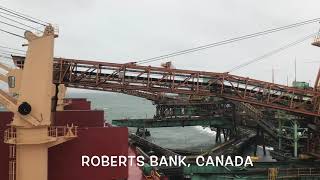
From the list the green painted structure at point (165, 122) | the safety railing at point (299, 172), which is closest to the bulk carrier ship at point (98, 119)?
the safety railing at point (299, 172)

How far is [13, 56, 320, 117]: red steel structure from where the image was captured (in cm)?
2172

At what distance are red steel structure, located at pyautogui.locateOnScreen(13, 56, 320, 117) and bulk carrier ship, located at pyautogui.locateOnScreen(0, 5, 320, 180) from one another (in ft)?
0.15

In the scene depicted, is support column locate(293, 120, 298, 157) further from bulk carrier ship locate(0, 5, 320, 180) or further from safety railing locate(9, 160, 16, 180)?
safety railing locate(9, 160, 16, 180)

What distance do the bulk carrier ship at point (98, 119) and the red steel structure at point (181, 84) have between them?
0.04 meters

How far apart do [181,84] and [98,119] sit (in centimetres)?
808

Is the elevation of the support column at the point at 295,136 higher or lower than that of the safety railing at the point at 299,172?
higher

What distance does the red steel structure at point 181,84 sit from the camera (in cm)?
2172

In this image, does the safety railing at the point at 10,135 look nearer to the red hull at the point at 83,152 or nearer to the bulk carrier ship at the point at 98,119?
the bulk carrier ship at the point at 98,119

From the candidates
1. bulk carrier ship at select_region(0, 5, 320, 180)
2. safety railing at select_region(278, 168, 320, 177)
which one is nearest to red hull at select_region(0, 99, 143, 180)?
bulk carrier ship at select_region(0, 5, 320, 180)

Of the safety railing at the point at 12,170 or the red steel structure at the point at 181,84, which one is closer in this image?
the safety railing at the point at 12,170

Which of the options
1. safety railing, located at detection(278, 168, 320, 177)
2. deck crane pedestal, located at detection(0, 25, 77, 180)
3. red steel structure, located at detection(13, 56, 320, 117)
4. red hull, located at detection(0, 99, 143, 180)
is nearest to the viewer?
deck crane pedestal, located at detection(0, 25, 77, 180)

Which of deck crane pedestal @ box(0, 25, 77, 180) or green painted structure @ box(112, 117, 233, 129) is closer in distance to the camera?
deck crane pedestal @ box(0, 25, 77, 180)

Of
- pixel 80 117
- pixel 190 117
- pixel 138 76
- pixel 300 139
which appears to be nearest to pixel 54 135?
pixel 80 117

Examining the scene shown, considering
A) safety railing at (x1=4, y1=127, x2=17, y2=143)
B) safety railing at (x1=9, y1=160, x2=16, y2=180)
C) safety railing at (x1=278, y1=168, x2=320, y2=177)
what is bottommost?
safety railing at (x1=278, y1=168, x2=320, y2=177)
